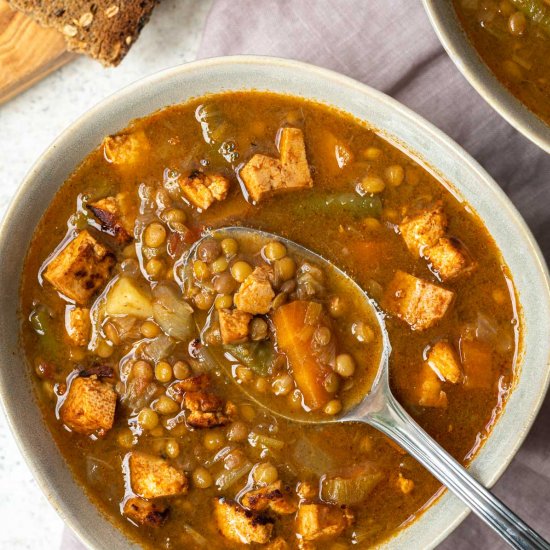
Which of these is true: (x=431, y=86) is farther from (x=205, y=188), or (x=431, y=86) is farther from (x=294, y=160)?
(x=205, y=188)

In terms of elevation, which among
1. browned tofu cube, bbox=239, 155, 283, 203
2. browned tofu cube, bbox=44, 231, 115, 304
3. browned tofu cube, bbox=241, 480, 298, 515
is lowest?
browned tofu cube, bbox=241, 480, 298, 515

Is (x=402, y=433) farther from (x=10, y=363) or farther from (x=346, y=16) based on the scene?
(x=346, y=16)

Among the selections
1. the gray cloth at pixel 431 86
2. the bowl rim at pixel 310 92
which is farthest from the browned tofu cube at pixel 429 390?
the gray cloth at pixel 431 86

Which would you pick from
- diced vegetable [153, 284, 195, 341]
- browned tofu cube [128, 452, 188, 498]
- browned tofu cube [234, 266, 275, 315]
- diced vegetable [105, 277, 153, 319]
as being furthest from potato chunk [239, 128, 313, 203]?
browned tofu cube [128, 452, 188, 498]

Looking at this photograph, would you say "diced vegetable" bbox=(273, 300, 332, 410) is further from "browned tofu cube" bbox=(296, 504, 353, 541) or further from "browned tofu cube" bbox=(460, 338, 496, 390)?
"browned tofu cube" bbox=(460, 338, 496, 390)

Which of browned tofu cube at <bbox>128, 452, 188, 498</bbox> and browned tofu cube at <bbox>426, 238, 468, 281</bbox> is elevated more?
browned tofu cube at <bbox>426, 238, 468, 281</bbox>

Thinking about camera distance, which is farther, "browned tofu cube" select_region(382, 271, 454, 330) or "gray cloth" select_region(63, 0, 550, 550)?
"gray cloth" select_region(63, 0, 550, 550)
